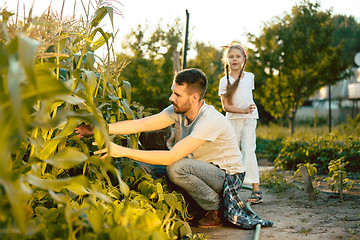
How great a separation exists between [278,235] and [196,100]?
1112 millimetres

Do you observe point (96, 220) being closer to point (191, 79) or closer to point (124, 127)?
point (124, 127)

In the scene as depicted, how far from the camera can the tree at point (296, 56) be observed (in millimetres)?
10109

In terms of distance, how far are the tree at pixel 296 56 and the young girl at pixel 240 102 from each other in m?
6.29

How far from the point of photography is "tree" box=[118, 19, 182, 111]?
26.7ft

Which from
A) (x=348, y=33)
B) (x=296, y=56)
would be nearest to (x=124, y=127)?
(x=296, y=56)

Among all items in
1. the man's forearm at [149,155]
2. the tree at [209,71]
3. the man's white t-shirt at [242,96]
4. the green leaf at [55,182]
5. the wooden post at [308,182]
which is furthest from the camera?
the tree at [209,71]

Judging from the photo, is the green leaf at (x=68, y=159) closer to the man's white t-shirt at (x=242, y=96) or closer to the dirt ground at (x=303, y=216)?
the dirt ground at (x=303, y=216)

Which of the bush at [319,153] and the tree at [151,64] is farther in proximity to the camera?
the tree at [151,64]

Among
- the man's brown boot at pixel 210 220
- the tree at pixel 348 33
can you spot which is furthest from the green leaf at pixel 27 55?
the tree at pixel 348 33

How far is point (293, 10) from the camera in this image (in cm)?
1041

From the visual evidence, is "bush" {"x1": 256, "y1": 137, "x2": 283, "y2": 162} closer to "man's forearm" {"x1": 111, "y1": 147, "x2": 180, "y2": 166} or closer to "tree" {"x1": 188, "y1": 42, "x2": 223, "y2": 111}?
"tree" {"x1": 188, "y1": 42, "x2": 223, "y2": 111}

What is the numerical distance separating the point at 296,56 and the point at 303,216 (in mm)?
7601

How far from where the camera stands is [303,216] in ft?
10.5

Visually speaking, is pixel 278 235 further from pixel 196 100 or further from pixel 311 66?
pixel 311 66
